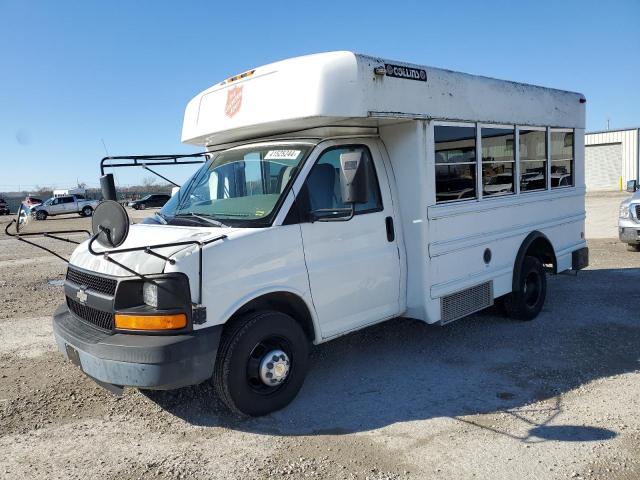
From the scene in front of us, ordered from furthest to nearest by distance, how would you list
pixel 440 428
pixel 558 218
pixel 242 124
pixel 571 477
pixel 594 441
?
pixel 558 218 → pixel 242 124 → pixel 440 428 → pixel 594 441 → pixel 571 477

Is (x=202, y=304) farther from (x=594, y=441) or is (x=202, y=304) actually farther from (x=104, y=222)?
(x=594, y=441)

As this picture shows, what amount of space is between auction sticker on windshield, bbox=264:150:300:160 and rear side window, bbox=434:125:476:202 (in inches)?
58.9

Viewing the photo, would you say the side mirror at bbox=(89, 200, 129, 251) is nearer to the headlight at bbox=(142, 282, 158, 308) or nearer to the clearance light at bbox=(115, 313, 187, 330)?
the headlight at bbox=(142, 282, 158, 308)

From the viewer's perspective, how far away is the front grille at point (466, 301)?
5.36 meters

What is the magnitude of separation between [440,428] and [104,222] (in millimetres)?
2902

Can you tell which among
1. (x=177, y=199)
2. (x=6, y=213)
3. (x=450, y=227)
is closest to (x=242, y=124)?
(x=177, y=199)

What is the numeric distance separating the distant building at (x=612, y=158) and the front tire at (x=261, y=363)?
117 ft

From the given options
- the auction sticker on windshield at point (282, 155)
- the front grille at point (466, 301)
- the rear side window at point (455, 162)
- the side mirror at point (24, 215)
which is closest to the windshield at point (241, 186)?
the auction sticker on windshield at point (282, 155)

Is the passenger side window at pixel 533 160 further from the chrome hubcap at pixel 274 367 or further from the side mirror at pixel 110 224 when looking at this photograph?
the side mirror at pixel 110 224

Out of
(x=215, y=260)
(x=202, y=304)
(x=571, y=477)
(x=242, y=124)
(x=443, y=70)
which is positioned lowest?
(x=571, y=477)

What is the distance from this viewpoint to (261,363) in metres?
4.07

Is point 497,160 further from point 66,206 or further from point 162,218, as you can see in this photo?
point 66,206

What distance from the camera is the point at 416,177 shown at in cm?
496

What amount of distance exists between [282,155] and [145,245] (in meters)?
1.37
